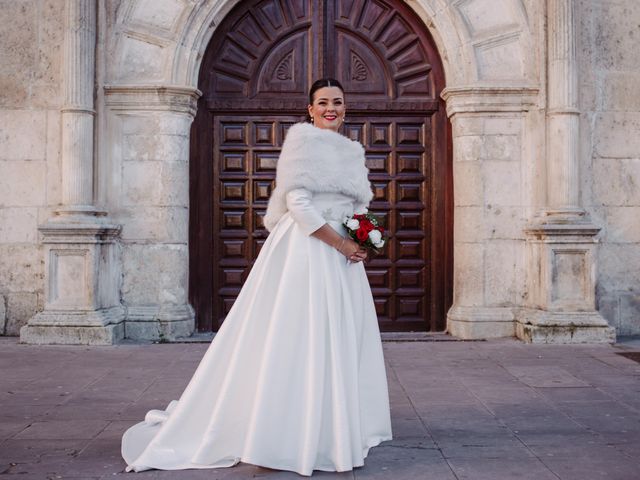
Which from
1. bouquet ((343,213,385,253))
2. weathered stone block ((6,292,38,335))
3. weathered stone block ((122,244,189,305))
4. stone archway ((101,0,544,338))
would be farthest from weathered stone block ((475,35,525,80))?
weathered stone block ((6,292,38,335))

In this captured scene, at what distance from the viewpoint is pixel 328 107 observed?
3.93 m

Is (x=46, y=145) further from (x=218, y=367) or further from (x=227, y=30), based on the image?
(x=218, y=367)

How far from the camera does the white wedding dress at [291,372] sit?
3.60m

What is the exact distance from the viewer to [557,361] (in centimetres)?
692

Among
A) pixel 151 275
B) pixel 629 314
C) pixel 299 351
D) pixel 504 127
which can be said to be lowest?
pixel 629 314

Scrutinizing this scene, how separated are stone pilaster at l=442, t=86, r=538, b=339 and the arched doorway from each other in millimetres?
403

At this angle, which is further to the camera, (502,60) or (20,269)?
(502,60)

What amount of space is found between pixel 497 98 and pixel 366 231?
524cm

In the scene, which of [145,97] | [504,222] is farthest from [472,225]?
[145,97]

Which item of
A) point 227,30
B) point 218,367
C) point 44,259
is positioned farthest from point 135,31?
point 218,367

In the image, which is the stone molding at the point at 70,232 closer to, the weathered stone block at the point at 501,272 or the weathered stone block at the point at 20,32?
the weathered stone block at the point at 20,32

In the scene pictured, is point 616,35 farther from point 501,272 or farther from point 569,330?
point 569,330

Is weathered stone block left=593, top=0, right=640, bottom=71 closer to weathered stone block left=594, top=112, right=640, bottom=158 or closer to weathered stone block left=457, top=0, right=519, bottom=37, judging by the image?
weathered stone block left=594, top=112, right=640, bottom=158

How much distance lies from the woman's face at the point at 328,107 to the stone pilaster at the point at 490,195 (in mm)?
4832
